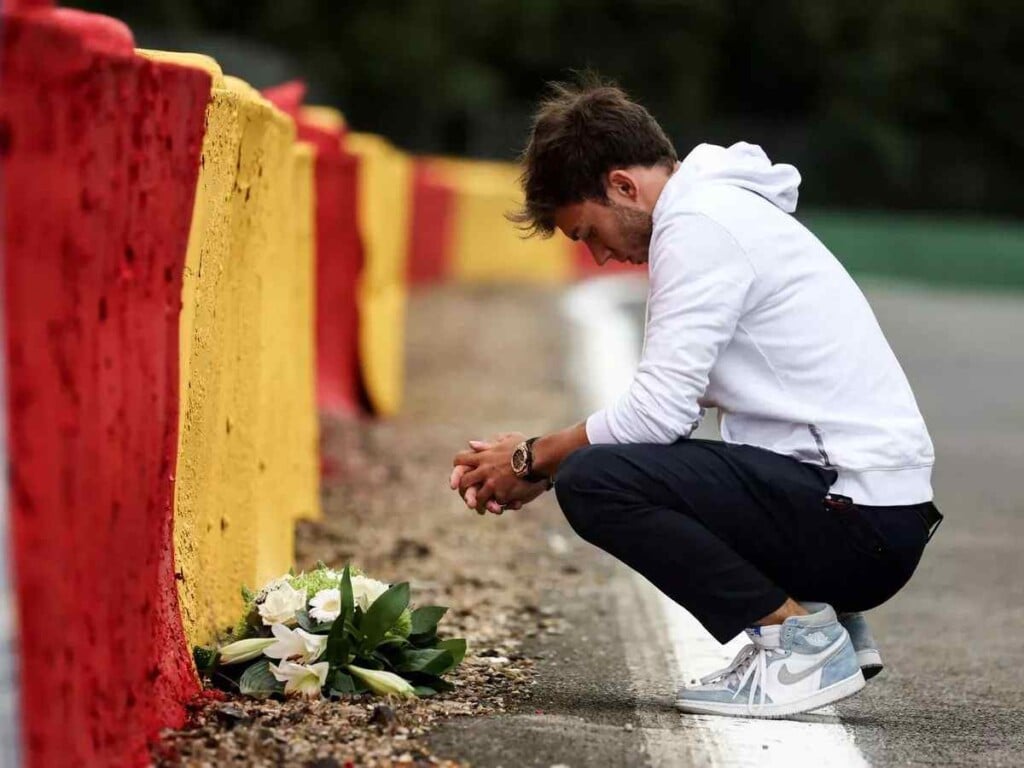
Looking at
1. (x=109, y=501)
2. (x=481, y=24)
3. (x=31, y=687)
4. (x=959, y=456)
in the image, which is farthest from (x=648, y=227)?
(x=481, y=24)

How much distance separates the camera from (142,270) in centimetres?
348

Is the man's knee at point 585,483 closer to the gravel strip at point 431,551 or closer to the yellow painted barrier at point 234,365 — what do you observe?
the gravel strip at point 431,551

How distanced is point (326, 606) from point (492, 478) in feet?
1.48

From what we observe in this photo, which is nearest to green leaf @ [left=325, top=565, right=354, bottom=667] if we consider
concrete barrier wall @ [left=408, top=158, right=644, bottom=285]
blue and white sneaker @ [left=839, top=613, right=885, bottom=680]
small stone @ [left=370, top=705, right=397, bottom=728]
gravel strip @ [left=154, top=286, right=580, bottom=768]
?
gravel strip @ [left=154, top=286, right=580, bottom=768]

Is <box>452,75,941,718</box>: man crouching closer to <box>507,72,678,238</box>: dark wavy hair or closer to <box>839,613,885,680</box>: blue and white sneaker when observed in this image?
<box>507,72,678,238</box>: dark wavy hair

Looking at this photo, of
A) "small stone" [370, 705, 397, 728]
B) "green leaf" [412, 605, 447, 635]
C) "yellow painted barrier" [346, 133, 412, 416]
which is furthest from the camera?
"yellow painted barrier" [346, 133, 412, 416]

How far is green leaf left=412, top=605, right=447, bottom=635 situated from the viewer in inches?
170

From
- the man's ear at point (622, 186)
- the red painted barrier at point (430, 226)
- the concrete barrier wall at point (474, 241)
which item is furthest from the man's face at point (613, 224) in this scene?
the concrete barrier wall at point (474, 241)

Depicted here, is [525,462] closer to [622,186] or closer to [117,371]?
[622,186]

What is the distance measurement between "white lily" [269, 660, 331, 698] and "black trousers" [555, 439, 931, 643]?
0.62 meters

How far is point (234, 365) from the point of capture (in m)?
4.85

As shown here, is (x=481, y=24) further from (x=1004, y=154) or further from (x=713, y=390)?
(x=713, y=390)

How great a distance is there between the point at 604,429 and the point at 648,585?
2.04 m

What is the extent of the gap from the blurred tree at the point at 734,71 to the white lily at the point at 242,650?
29876mm
